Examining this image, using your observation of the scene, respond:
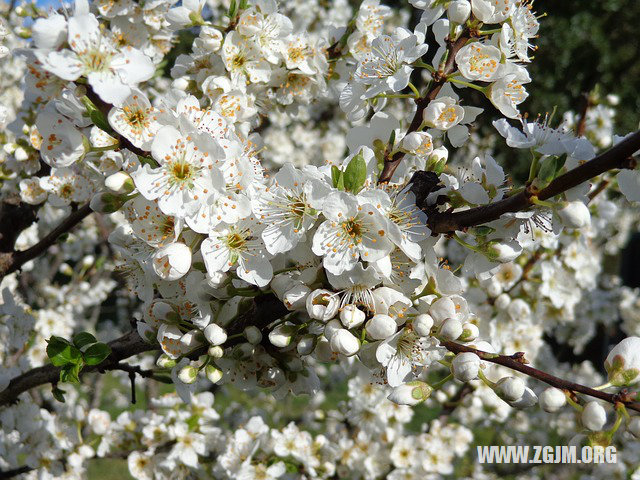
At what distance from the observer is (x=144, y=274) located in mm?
1371

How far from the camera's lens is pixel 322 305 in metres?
1.13

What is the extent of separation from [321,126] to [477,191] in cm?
566

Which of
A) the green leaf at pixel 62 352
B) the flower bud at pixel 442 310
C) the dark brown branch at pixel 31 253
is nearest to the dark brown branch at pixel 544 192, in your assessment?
the flower bud at pixel 442 310

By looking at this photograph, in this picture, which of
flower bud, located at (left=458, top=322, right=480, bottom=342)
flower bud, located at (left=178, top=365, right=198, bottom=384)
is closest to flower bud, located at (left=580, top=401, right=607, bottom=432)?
flower bud, located at (left=458, top=322, right=480, bottom=342)

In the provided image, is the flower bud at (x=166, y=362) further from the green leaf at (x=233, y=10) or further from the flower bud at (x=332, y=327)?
the green leaf at (x=233, y=10)

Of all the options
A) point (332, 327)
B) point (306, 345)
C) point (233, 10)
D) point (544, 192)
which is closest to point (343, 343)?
point (332, 327)

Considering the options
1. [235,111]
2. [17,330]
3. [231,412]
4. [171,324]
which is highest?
[235,111]

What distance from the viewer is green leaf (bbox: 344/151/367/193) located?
111cm

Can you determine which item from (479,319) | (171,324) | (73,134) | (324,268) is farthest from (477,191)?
(479,319)

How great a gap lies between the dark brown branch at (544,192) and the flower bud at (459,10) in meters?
0.49

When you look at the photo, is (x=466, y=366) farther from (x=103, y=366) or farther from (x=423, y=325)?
(x=103, y=366)

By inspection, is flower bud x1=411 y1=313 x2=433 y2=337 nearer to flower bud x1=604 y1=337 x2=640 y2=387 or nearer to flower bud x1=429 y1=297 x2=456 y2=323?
flower bud x1=429 y1=297 x2=456 y2=323

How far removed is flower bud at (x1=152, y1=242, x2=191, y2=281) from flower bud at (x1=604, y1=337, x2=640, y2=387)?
2.96ft

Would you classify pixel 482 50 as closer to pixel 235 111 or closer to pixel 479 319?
pixel 235 111
